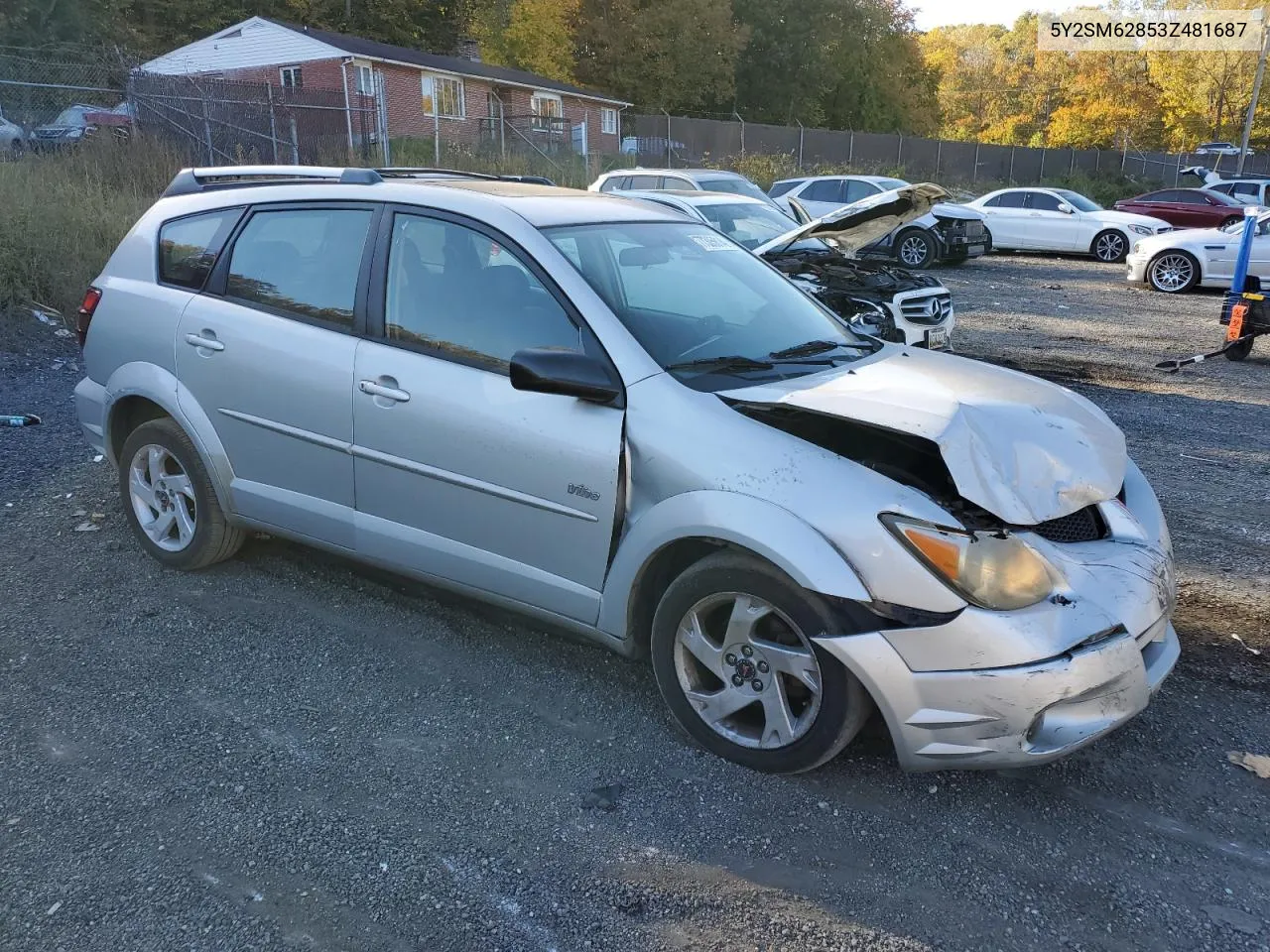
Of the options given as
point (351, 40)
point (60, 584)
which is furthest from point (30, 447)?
point (351, 40)

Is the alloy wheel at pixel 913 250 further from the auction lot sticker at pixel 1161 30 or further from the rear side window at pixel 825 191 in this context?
the auction lot sticker at pixel 1161 30

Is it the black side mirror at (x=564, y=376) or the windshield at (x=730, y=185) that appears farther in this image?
the windshield at (x=730, y=185)

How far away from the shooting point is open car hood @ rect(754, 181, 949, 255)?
25.9 feet

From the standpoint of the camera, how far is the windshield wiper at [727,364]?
332 centimetres

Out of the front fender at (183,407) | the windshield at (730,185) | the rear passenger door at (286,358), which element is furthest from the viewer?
the windshield at (730,185)

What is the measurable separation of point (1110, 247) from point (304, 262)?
69.6 ft

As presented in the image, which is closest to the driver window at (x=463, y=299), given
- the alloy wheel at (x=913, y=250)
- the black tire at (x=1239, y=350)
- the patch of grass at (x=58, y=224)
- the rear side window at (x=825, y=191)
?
the patch of grass at (x=58, y=224)

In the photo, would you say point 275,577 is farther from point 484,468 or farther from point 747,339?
point 747,339

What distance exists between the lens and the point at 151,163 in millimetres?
13500

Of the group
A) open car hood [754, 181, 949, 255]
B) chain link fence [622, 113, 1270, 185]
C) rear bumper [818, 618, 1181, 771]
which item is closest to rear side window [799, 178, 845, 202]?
open car hood [754, 181, 949, 255]

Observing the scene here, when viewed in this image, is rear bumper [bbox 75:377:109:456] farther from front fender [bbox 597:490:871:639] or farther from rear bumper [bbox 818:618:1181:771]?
rear bumper [bbox 818:618:1181:771]

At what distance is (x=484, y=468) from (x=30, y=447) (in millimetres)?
4628

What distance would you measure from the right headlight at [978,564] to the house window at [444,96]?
36290mm

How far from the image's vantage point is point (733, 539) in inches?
114
